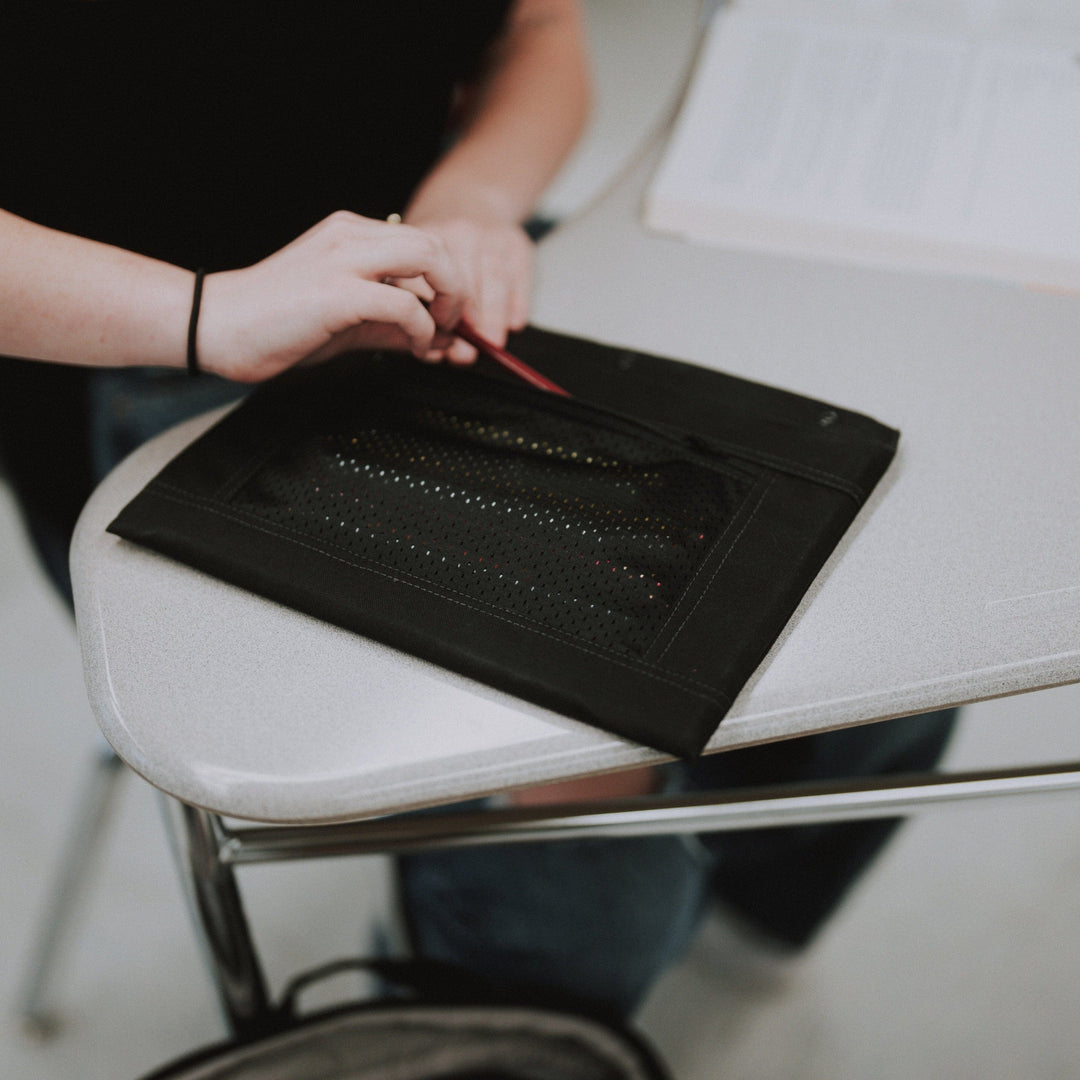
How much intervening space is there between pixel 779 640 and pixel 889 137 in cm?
47

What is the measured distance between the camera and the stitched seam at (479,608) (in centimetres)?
45

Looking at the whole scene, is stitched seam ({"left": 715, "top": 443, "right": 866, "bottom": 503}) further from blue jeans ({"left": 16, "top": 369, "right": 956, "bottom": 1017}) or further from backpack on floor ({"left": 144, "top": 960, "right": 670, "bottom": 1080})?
backpack on floor ({"left": 144, "top": 960, "right": 670, "bottom": 1080})

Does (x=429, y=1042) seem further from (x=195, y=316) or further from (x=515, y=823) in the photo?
(x=195, y=316)

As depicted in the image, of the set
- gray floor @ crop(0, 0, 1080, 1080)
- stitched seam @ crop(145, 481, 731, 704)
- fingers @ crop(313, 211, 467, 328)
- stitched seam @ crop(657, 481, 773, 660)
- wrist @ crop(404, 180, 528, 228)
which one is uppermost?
wrist @ crop(404, 180, 528, 228)

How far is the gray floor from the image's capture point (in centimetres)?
108

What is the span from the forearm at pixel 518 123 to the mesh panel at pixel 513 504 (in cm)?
25

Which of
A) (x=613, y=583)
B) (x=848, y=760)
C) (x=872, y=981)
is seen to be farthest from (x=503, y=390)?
(x=872, y=981)

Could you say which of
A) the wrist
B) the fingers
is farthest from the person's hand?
the wrist

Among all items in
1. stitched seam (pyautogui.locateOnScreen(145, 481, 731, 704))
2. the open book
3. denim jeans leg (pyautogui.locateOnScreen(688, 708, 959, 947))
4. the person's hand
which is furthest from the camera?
denim jeans leg (pyautogui.locateOnScreen(688, 708, 959, 947))

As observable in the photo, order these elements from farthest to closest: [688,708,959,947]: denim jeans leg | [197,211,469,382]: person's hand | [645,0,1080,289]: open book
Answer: [688,708,959,947]: denim jeans leg < [645,0,1080,289]: open book < [197,211,469,382]: person's hand

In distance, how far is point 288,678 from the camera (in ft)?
1.57

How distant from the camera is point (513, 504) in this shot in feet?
1.71

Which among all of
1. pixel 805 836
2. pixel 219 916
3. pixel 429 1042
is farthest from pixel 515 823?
pixel 805 836

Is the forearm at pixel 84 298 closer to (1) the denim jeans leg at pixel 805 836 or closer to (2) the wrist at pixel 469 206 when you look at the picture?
(2) the wrist at pixel 469 206
